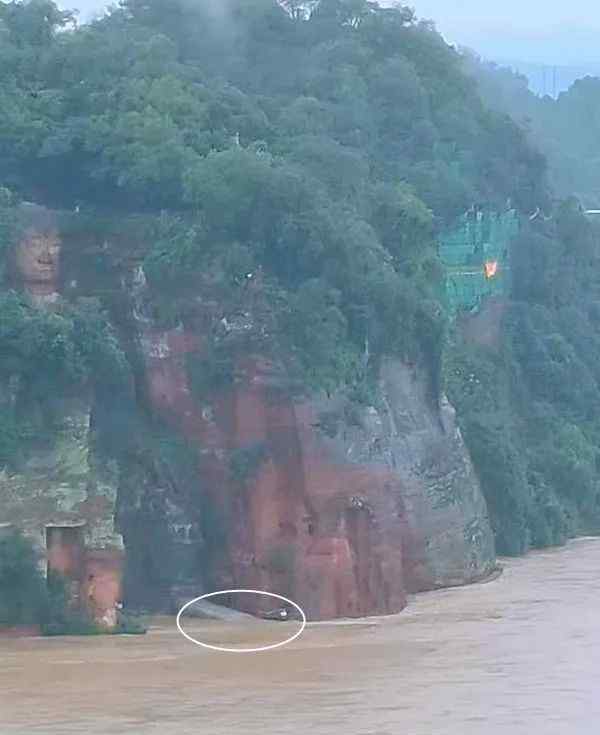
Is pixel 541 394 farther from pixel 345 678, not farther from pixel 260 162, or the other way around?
pixel 345 678

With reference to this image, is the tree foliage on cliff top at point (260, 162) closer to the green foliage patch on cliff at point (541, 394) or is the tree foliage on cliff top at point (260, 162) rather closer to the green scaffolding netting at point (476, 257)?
the green scaffolding netting at point (476, 257)

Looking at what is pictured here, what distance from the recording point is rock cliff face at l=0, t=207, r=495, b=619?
32.3 metres

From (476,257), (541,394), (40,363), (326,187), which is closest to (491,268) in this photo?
(476,257)

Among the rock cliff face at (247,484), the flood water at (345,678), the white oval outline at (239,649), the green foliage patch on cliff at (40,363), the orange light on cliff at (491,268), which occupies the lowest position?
the flood water at (345,678)

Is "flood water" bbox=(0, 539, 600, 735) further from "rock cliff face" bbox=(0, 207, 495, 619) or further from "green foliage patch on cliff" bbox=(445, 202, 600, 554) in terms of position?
"green foliage patch on cliff" bbox=(445, 202, 600, 554)

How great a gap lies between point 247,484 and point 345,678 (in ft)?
20.1

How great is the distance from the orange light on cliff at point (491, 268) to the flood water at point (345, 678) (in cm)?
1181

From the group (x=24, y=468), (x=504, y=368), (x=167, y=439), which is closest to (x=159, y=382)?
(x=167, y=439)

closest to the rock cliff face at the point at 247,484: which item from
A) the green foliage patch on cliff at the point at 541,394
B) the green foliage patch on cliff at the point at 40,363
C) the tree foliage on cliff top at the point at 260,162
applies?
the tree foliage on cliff top at the point at 260,162

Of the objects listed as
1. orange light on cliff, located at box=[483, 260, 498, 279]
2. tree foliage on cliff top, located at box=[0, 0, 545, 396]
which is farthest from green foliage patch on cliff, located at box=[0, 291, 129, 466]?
orange light on cliff, located at box=[483, 260, 498, 279]

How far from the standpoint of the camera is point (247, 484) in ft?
107

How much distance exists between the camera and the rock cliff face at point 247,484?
106 feet

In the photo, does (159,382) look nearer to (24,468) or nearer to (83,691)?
(24,468)

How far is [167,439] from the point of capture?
33250mm
